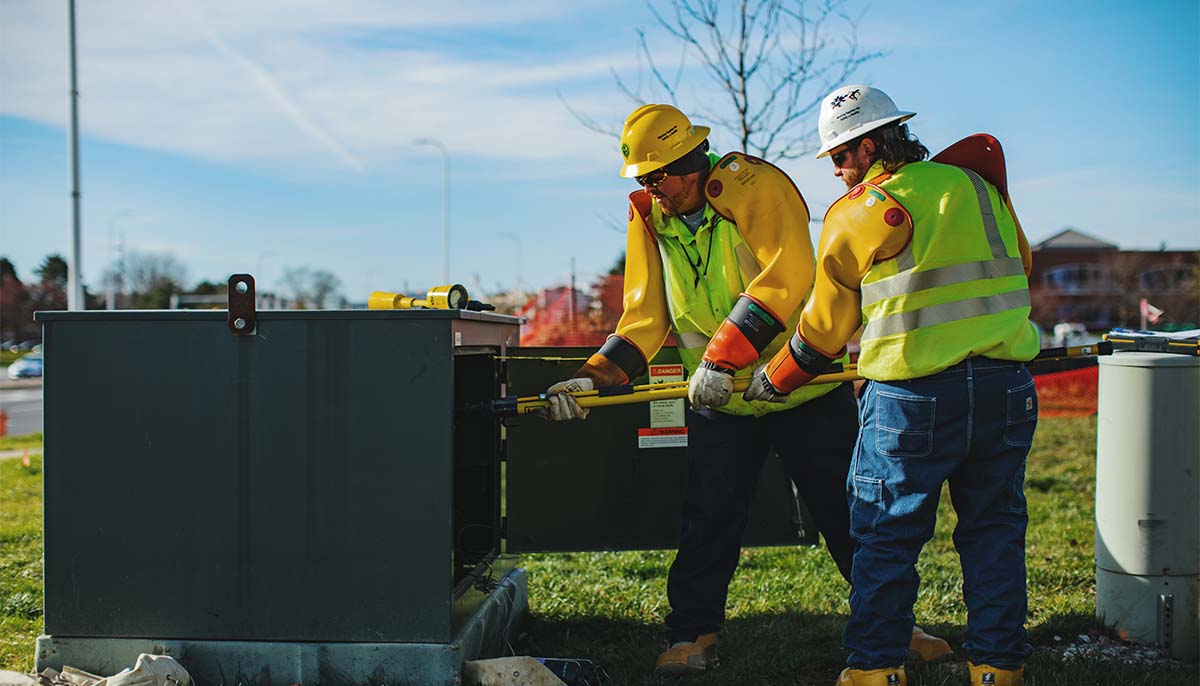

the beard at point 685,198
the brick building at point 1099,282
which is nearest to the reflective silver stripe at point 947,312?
the beard at point 685,198

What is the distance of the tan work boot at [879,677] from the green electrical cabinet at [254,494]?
4.30 feet

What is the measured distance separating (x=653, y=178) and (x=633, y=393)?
836 millimetres

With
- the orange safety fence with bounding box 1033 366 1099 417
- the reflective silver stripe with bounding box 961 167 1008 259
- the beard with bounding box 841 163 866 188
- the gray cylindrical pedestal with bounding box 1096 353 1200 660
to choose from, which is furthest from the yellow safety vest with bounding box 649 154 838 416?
the orange safety fence with bounding box 1033 366 1099 417

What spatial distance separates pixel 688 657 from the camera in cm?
366

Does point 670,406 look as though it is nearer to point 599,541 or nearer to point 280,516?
point 599,541

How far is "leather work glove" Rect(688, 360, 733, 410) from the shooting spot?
11.3 ft

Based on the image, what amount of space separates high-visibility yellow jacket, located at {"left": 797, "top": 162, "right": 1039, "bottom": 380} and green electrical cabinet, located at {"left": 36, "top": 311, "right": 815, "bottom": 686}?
133cm

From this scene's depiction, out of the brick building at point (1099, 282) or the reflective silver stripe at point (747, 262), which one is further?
the brick building at point (1099, 282)

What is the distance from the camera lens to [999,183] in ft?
10.7

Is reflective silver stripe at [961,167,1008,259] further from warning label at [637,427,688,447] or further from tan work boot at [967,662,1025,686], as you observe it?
warning label at [637,427,688,447]

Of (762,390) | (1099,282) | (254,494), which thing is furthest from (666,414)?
(1099,282)

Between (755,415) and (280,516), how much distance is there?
5.73 feet

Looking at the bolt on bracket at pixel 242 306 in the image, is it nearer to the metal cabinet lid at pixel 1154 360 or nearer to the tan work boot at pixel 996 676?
the tan work boot at pixel 996 676

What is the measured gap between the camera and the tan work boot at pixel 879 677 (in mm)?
3184
